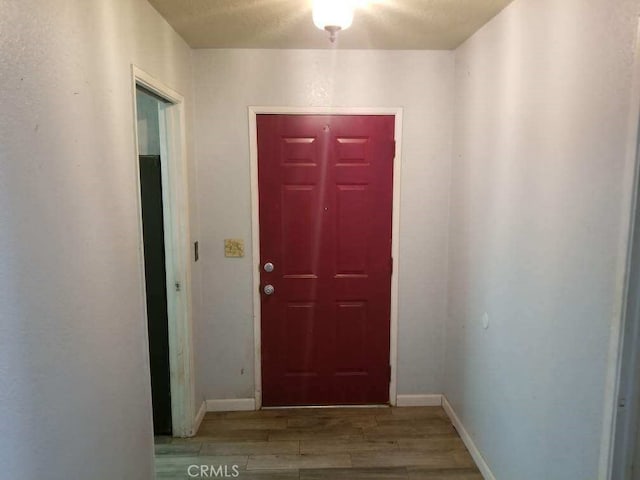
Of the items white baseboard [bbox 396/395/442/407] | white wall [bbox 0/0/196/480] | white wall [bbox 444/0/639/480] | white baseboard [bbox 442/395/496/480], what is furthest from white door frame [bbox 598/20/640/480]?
white baseboard [bbox 396/395/442/407]

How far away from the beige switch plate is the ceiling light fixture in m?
1.43

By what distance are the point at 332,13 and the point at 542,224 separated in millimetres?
1224

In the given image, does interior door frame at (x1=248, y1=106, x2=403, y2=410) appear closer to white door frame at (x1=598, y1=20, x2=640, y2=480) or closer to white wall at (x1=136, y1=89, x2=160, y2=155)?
white wall at (x1=136, y1=89, x2=160, y2=155)

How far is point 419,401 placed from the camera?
9.75 feet

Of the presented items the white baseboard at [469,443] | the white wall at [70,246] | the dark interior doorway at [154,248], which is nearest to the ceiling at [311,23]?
the white wall at [70,246]

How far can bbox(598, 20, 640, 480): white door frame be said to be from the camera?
117 cm

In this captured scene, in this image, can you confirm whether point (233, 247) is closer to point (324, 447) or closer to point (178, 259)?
point (178, 259)

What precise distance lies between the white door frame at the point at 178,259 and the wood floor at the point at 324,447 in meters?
0.23

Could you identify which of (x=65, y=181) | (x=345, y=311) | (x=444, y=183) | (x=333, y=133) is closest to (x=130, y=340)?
(x=65, y=181)

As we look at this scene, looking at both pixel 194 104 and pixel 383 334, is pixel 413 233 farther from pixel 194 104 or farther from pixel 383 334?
pixel 194 104

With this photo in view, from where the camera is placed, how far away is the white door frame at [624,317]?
117cm

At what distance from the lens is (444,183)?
280cm

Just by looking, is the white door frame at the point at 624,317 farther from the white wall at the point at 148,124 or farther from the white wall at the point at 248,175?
the white wall at the point at 148,124

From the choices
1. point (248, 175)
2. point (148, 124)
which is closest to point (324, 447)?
point (248, 175)
